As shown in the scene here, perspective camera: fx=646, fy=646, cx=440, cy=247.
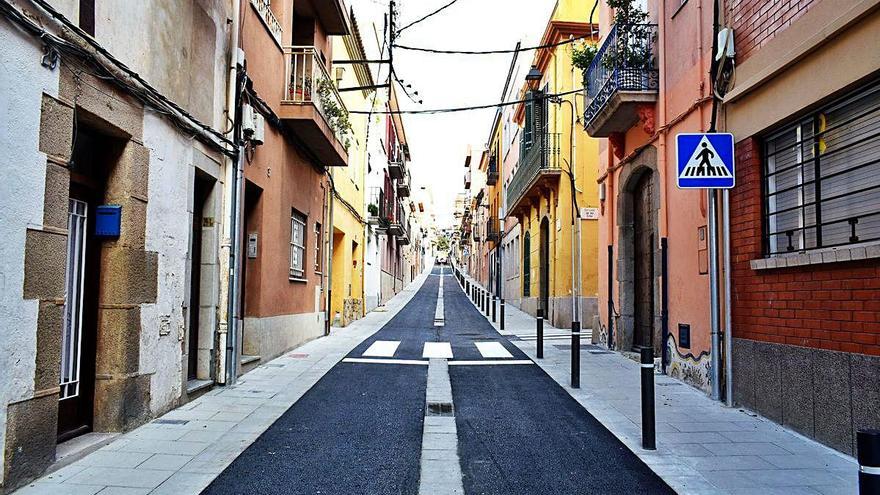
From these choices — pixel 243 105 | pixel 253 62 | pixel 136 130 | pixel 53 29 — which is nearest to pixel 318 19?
pixel 253 62

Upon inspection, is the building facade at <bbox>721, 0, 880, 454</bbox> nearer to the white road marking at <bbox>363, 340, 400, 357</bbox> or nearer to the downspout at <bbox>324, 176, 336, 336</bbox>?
the white road marking at <bbox>363, 340, 400, 357</bbox>

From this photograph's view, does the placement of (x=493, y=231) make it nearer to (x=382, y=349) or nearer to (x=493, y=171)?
(x=493, y=171)

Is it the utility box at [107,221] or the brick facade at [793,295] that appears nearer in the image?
the brick facade at [793,295]

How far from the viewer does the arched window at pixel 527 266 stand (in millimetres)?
27481

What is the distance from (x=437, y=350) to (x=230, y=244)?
5.19 meters

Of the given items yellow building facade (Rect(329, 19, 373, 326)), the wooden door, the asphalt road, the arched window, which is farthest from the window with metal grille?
the arched window

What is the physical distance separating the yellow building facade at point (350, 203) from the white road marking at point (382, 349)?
3.85m

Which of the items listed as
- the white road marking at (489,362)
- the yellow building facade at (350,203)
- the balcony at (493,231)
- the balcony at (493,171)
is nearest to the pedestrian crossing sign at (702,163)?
the white road marking at (489,362)

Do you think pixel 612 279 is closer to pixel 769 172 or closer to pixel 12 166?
pixel 769 172

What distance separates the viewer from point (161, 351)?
256 inches

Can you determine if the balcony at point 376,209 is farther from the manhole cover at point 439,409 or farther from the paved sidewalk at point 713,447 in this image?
the manhole cover at point 439,409

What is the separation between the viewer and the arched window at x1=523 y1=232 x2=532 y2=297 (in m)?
27.5

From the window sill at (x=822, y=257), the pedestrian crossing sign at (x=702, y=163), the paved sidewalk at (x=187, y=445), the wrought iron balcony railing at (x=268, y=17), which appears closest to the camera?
the paved sidewalk at (x=187, y=445)

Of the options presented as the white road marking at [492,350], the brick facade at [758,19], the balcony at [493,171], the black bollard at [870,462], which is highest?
the balcony at [493,171]
